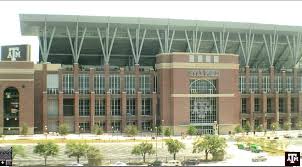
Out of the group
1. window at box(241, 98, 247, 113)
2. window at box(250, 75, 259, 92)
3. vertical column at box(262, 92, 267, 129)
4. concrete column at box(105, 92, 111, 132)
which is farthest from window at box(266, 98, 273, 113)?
concrete column at box(105, 92, 111, 132)

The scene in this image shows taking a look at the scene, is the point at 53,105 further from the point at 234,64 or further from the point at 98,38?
the point at 234,64

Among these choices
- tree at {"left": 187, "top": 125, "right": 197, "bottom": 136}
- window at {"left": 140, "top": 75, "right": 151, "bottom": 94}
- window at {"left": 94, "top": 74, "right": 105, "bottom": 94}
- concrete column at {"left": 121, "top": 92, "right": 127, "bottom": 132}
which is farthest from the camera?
window at {"left": 140, "top": 75, "right": 151, "bottom": 94}

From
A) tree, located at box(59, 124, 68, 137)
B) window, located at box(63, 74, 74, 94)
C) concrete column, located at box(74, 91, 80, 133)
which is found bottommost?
→ tree, located at box(59, 124, 68, 137)

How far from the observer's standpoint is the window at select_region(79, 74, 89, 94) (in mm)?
100812

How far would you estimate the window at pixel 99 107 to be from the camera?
101 metres

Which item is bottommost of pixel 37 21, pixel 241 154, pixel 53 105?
pixel 241 154

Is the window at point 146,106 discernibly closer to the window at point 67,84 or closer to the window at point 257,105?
the window at point 67,84

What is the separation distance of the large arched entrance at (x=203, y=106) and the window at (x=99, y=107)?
16957 mm

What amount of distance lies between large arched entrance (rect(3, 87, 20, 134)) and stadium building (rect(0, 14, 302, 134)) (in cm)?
18


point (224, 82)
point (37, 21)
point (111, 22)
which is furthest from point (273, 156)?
point (37, 21)

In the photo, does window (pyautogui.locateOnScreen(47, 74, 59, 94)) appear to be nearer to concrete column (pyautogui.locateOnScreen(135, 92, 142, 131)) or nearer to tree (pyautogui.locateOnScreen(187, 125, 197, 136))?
concrete column (pyautogui.locateOnScreen(135, 92, 142, 131))

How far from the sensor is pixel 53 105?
99.2m

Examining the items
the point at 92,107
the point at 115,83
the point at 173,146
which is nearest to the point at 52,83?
the point at 92,107

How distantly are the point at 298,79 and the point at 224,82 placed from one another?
21.8 meters
